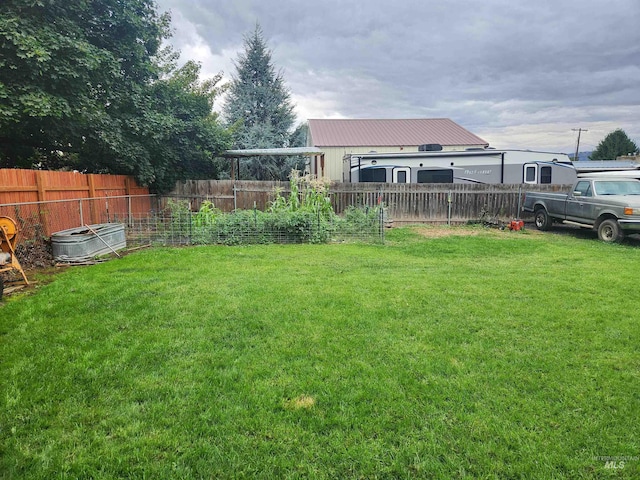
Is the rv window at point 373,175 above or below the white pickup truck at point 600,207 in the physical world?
above

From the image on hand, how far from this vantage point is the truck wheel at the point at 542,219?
11.9 m

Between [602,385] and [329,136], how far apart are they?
847 inches

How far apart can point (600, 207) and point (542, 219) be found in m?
2.10

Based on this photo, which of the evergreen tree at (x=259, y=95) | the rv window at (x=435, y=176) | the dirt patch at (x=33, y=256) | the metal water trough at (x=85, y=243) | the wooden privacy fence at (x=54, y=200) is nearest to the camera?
the dirt patch at (x=33, y=256)

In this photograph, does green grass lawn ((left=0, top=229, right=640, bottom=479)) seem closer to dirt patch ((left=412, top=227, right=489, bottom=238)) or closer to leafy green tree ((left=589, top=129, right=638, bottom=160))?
dirt patch ((left=412, top=227, right=489, bottom=238))

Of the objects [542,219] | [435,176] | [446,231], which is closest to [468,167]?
[435,176]

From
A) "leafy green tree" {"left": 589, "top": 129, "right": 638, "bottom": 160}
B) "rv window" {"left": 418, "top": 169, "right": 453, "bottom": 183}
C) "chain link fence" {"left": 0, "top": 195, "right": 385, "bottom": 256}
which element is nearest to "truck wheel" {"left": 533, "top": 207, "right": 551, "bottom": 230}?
"rv window" {"left": 418, "top": 169, "right": 453, "bottom": 183}

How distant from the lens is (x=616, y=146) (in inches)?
1825

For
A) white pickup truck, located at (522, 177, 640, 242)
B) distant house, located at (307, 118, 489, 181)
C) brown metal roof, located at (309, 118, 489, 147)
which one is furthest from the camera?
brown metal roof, located at (309, 118, 489, 147)

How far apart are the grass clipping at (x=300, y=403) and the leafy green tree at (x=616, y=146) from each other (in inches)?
2213

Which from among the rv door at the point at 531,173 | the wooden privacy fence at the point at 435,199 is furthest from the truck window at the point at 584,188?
the rv door at the point at 531,173

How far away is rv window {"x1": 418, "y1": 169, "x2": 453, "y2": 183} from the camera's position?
14.7 m

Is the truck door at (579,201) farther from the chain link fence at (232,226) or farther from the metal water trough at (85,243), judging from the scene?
the metal water trough at (85,243)

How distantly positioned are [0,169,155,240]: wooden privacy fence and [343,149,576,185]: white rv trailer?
8.76 meters
